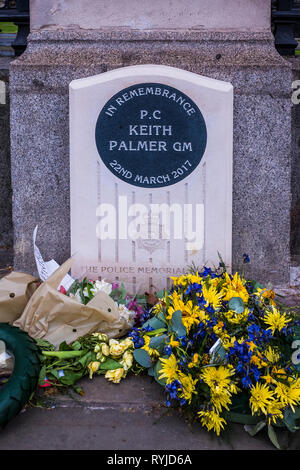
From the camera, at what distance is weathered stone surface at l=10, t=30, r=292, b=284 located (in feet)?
10.7

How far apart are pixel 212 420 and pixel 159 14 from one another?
9.29ft

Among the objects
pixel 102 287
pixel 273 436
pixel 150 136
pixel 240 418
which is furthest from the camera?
pixel 150 136

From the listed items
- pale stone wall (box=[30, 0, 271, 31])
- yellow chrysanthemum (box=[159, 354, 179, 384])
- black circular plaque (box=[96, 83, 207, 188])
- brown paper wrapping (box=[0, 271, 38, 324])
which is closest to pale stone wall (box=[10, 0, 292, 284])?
pale stone wall (box=[30, 0, 271, 31])

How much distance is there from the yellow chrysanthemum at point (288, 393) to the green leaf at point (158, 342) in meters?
0.62

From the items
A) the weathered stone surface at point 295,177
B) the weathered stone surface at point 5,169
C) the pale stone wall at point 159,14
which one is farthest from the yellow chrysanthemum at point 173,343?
the pale stone wall at point 159,14

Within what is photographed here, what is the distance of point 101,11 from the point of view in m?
3.35

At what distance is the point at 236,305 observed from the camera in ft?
7.80

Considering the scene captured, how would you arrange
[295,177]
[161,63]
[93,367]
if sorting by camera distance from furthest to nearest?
[295,177]
[161,63]
[93,367]

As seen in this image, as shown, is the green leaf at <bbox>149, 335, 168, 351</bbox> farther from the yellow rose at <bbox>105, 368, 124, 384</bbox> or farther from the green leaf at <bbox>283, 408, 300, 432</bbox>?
the green leaf at <bbox>283, 408, 300, 432</bbox>

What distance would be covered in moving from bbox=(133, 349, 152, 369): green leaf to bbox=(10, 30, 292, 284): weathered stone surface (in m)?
1.23

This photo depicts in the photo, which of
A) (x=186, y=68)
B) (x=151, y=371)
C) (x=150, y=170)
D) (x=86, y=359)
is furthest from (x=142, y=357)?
(x=186, y=68)

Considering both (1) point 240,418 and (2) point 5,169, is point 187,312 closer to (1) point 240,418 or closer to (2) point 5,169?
(1) point 240,418
